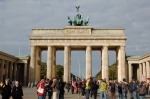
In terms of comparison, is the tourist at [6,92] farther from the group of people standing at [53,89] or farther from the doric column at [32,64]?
the doric column at [32,64]

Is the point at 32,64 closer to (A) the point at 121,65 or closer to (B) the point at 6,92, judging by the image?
(A) the point at 121,65

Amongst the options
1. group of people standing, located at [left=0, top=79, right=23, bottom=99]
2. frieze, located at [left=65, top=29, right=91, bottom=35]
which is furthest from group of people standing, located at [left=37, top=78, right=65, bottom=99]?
frieze, located at [left=65, top=29, right=91, bottom=35]

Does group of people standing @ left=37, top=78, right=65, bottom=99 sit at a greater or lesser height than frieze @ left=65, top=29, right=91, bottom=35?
lesser

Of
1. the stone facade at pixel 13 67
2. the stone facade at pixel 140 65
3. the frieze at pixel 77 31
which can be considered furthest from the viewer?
the frieze at pixel 77 31

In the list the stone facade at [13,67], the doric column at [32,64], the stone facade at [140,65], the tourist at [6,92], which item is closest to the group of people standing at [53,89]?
the tourist at [6,92]

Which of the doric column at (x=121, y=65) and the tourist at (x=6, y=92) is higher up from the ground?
the doric column at (x=121, y=65)

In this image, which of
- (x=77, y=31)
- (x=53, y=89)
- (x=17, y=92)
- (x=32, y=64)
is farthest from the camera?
(x=77, y=31)

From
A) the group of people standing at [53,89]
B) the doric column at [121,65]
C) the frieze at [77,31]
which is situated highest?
the frieze at [77,31]

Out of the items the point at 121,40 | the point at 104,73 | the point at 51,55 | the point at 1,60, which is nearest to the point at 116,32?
the point at 121,40

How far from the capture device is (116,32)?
6650 cm

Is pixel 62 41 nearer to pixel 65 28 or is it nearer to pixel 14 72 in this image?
pixel 65 28

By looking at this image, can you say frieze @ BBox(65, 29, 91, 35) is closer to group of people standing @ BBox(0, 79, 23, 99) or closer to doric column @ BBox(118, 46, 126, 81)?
doric column @ BBox(118, 46, 126, 81)

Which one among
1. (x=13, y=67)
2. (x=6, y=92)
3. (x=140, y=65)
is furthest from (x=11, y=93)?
(x=140, y=65)

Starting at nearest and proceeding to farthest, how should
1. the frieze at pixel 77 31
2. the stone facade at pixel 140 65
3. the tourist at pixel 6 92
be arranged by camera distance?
the tourist at pixel 6 92 → the stone facade at pixel 140 65 → the frieze at pixel 77 31
